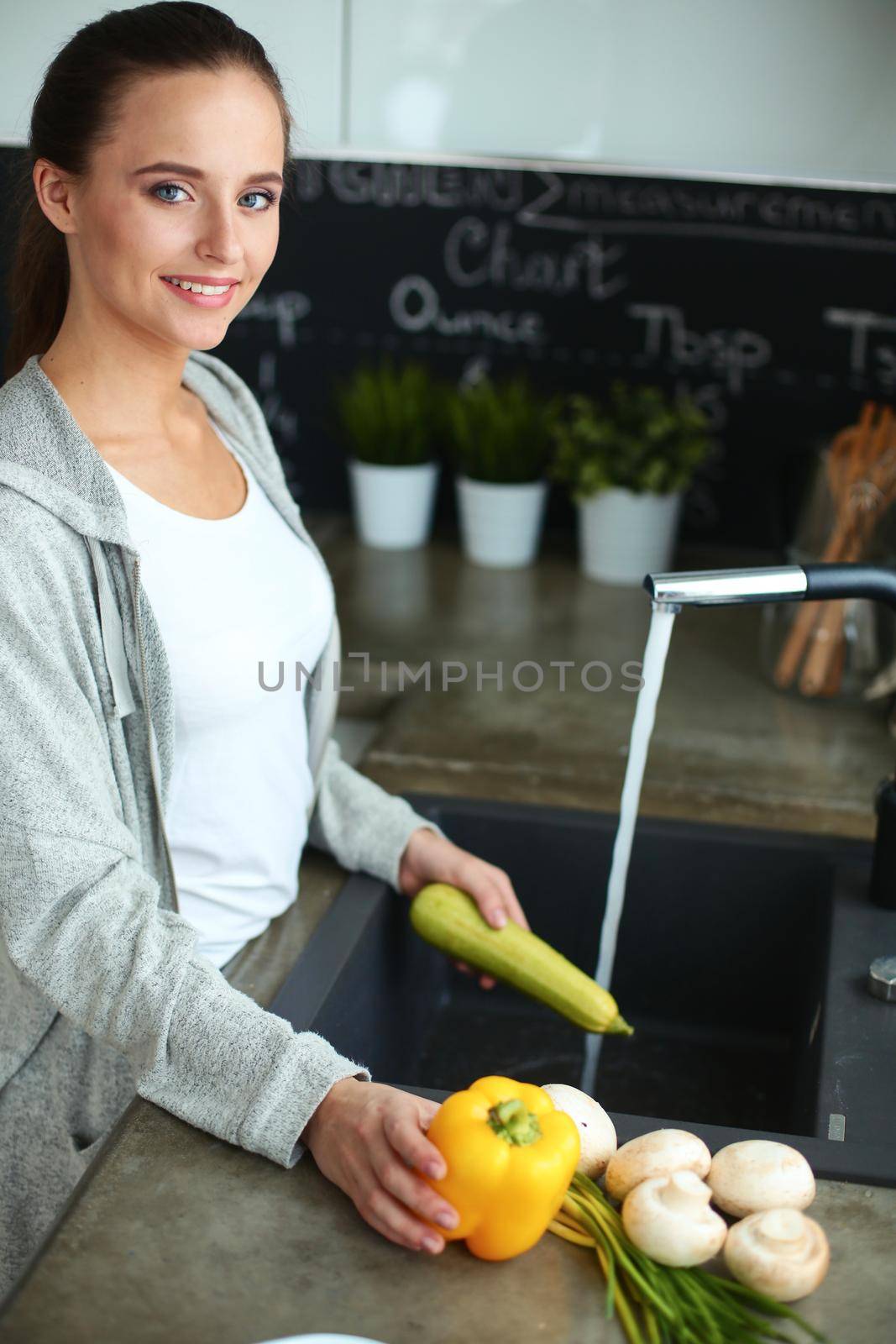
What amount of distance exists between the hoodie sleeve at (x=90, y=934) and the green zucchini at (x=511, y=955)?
350mm

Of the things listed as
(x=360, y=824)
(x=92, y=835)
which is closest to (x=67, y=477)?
(x=92, y=835)

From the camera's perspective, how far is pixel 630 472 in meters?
2.39

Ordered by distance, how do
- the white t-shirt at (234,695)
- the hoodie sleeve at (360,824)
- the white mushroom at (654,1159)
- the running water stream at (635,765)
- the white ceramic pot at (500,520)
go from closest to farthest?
the white mushroom at (654,1159)
the white t-shirt at (234,695)
the running water stream at (635,765)
the hoodie sleeve at (360,824)
the white ceramic pot at (500,520)

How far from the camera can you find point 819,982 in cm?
123

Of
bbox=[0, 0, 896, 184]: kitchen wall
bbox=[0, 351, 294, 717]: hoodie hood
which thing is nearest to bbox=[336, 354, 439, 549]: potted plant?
bbox=[0, 0, 896, 184]: kitchen wall

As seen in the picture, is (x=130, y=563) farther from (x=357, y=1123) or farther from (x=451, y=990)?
(x=451, y=990)

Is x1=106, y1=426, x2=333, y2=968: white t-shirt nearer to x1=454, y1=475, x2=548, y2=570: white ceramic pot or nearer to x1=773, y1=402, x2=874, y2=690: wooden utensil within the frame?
x1=773, y1=402, x2=874, y2=690: wooden utensil

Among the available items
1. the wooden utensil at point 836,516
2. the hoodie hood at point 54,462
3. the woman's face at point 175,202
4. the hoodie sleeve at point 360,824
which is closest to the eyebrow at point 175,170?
the woman's face at point 175,202

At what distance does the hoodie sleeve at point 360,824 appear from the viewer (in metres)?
1.33

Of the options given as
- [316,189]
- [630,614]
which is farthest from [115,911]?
[316,189]

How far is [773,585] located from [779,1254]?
19.3 inches

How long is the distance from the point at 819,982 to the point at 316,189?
1846mm

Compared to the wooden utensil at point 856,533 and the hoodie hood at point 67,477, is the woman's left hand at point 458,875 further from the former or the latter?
the wooden utensil at point 856,533

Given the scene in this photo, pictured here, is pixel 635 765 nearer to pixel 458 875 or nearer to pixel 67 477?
pixel 458 875
